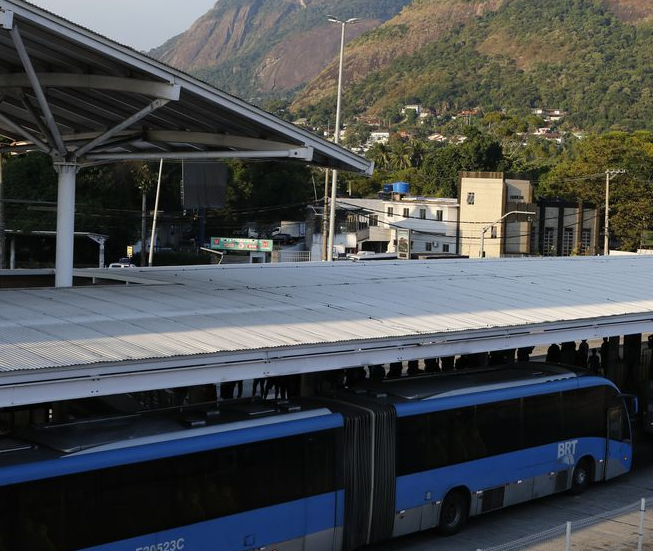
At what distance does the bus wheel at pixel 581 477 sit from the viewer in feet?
61.3

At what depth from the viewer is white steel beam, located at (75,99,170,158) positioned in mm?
16516

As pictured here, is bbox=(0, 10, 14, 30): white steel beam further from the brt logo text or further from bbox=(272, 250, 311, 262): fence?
bbox=(272, 250, 311, 262): fence

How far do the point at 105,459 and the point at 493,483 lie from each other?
7475 mm

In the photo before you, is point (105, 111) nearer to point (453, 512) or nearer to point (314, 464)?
point (314, 464)

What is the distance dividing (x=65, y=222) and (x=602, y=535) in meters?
11.3

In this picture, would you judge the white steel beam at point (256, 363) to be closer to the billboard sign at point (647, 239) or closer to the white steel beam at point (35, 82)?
the white steel beam at point (35, 82)

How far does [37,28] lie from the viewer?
1407 cm

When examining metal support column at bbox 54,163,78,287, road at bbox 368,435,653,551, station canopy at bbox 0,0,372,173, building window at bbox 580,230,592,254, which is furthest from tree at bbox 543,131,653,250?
metal support column at bbox 54,163,78,287

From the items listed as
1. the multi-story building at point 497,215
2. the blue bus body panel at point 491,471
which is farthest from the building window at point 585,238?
the blue bus body panel at point 491,471

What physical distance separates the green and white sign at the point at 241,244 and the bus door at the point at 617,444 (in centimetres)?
4305

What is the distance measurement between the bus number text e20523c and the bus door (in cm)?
989

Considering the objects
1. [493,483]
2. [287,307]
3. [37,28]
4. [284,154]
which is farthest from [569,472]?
[37,28]

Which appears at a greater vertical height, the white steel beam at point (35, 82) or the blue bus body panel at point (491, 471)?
the white steel beam at point (35, 82)

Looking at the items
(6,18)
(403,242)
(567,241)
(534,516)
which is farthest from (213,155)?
(567,241)
